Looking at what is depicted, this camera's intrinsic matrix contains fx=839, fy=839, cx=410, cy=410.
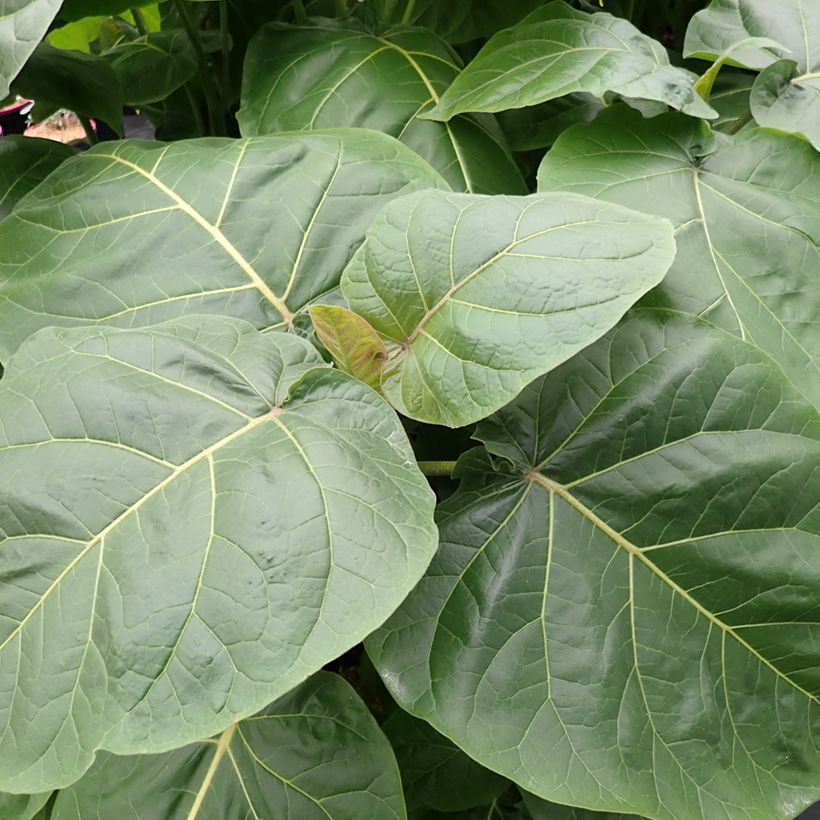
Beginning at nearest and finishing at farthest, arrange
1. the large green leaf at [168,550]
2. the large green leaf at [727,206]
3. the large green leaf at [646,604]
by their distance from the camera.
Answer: the large green leaf at [168,550], the large green leaf at [646,604], the large green leaf at [727,206]

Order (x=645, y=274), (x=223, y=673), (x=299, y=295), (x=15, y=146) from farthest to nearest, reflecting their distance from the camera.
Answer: (x=15, y=146) < (x=299, y=295) < (x=645, y=274) < (x=223, y=673)

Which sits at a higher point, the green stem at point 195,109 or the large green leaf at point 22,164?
the large green leaf at point 22,164

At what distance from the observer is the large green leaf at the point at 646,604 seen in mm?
513

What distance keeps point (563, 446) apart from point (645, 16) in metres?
0.89

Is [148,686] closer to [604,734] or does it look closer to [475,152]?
[604,734]

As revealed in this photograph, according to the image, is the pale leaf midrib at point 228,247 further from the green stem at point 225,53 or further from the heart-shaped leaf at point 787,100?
the heart-shaped leaf at point 787,100

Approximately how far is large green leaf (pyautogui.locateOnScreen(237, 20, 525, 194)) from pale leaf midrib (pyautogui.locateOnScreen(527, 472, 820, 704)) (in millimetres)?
303

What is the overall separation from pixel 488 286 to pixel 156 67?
75cm

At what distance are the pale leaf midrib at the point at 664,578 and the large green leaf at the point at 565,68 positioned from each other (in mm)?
315

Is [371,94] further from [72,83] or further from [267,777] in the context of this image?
[267,777]

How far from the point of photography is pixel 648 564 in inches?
21.3

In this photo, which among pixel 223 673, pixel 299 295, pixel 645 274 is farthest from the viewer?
pixel 299 295

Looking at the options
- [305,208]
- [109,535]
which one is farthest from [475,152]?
[109,535]

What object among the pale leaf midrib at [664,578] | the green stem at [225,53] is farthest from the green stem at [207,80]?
the pale leaf midrib at [664,578]
